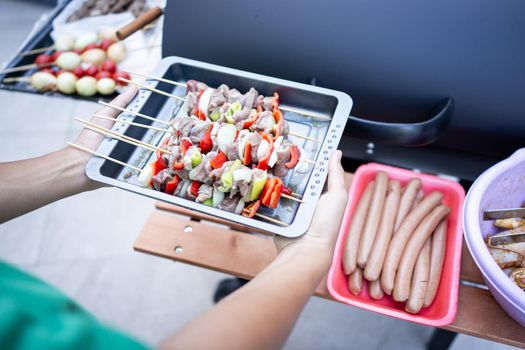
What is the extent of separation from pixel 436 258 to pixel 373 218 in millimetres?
260

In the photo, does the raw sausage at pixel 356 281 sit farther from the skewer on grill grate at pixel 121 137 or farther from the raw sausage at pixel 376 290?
the skewer on grill grate at pixel 121 137

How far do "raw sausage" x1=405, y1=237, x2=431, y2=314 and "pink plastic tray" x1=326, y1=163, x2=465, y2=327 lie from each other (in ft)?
0.11

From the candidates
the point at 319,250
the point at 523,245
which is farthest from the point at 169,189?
the point at 523,245

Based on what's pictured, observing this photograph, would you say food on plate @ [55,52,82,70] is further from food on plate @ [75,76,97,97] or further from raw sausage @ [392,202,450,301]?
raw sausage @ [392,202,450,301]

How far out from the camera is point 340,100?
154cm

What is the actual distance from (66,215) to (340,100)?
90.5 inches

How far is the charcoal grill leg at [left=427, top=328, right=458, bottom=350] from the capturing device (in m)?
2.11

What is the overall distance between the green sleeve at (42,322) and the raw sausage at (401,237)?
105 centimetres

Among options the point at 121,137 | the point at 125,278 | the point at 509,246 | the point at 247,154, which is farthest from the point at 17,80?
the point at 509,246

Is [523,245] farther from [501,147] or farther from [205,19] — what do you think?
[205,19]

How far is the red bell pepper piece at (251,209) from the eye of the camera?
4.56 ft

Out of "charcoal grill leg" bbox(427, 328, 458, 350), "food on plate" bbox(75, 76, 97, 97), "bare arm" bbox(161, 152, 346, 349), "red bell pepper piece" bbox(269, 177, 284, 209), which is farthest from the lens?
"food on plate" bbox(75, 76, 97, 97)

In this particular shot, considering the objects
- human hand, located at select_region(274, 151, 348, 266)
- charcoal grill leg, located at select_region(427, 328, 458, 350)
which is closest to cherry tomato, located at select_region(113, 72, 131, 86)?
human hand, located at select_region(274, 151, 348, 266)

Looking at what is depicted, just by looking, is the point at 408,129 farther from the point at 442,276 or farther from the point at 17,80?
the point at 17,80
